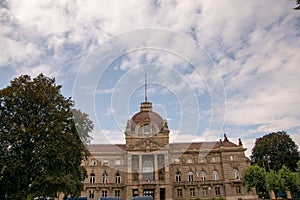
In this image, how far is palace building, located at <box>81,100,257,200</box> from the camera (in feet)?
187

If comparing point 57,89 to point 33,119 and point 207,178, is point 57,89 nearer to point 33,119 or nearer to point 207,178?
point 33,119

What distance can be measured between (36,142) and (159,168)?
36846mm

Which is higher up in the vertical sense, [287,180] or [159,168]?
[159,168]

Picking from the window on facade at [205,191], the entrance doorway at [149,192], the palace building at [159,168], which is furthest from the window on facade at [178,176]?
the entrance doorway at [149,192]

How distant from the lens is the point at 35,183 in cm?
2341

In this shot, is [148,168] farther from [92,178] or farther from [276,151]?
[276,151]

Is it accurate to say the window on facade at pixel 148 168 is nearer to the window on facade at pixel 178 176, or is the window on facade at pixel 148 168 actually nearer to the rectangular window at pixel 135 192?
the rectangular window at pixel 135 192

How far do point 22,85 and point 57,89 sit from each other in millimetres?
3311

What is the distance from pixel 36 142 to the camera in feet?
80.3

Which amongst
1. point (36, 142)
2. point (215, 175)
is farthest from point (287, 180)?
point (36, 142)

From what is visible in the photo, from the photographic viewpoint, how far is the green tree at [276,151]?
60875 mm

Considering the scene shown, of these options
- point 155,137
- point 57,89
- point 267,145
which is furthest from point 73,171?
point 267,145

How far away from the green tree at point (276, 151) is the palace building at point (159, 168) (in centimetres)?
480

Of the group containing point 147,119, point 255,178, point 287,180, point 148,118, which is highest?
point 148,118
